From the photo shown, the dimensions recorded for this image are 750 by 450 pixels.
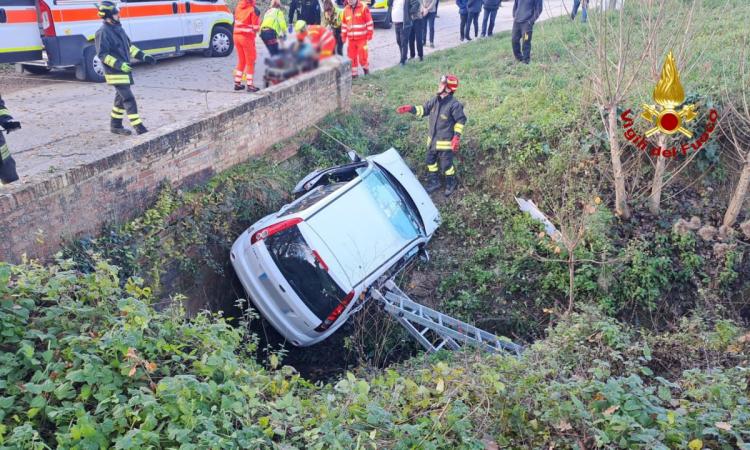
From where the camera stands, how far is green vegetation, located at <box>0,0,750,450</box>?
12.2 ft

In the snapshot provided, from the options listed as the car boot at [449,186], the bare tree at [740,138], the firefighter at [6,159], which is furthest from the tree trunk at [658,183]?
the firefighter at [6,159]

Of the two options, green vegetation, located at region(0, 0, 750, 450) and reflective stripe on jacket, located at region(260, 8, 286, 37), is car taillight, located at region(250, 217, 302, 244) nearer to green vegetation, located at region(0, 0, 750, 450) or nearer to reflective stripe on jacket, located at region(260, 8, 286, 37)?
green vegetation, located at region(0, 0, 750, 450)

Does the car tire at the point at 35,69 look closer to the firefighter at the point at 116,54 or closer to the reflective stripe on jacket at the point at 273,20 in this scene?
the firefighter at the point at 116,54

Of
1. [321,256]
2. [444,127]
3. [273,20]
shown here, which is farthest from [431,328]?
[273,20]

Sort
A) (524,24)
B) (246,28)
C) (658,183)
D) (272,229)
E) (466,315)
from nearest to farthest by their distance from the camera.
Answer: (272,229) < (466,315) < (658,183) < (246,28) < (524,24)

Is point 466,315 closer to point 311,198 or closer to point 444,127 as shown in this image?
point 311,198

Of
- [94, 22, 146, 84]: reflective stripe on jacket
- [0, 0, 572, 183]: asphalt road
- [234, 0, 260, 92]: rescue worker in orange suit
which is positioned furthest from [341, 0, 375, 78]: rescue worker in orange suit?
[94, 22, 146, 84]: reflective stripe on jacket

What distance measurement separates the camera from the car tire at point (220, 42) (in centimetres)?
1220

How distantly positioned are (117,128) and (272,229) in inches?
124

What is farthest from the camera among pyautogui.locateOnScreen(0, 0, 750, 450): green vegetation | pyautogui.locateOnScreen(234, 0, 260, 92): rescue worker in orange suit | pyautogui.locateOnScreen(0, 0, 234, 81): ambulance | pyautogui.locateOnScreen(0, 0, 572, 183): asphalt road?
pyautogui.locateOnScreen(0, 0, 234, 81): ambulance

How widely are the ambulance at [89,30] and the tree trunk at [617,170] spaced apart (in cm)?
779

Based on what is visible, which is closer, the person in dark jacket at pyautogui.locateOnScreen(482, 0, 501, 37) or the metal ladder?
the metal ladder

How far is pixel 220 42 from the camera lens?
12336 millimetres

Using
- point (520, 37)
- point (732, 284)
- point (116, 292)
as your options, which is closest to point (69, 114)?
point (116, 292)
